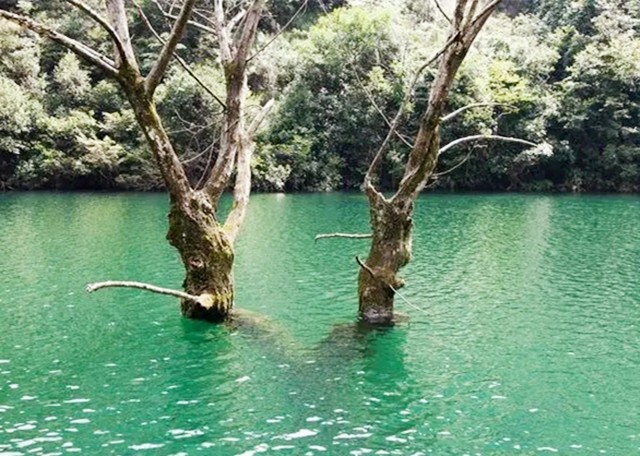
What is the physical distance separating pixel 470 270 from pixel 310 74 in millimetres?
40239

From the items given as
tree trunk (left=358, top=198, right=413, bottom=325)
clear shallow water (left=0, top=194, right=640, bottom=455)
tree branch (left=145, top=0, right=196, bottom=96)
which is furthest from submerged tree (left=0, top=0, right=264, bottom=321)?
tree trunk (left=358, top=198, right=413, bottom=325)

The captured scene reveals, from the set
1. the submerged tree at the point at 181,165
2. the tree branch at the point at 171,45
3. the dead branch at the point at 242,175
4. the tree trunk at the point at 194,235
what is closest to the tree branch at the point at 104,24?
the submerged tree at the point at 181,165

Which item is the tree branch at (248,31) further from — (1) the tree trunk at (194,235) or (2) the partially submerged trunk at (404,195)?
(2) the partially submerged trunk at (404,195)

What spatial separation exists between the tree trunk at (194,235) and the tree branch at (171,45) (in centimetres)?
38

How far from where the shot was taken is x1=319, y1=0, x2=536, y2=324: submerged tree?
Result: 498 inches

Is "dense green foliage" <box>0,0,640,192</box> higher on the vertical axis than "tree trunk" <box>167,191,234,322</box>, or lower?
higher

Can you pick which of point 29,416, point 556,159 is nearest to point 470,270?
point 29,416

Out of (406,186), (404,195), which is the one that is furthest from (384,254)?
(406,186)

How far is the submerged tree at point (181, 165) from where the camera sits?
473 inches

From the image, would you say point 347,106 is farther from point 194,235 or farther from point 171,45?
point 171,45

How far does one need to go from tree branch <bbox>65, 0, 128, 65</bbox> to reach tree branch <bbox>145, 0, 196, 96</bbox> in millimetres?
595

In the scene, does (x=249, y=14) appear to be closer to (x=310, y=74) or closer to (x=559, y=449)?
(x=559, y=449)

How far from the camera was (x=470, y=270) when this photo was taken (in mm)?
22766

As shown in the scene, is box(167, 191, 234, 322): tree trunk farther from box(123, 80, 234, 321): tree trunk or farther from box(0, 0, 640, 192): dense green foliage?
box(0, 0, 640, 192): dense green foliage
